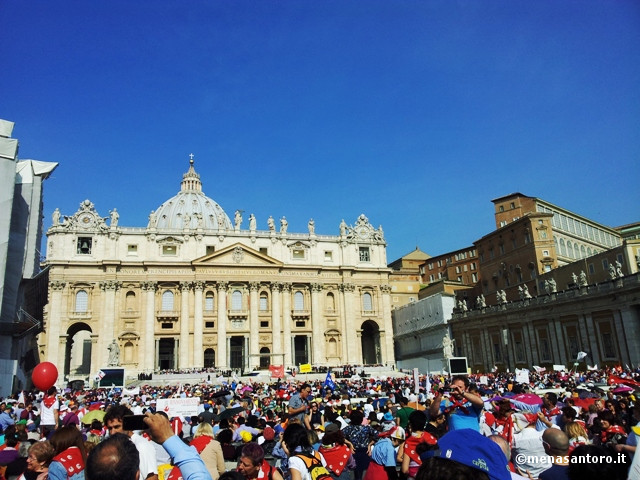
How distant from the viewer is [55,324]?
187 ft

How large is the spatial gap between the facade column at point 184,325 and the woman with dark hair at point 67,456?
56.8 m

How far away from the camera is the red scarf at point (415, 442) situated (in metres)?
6.54

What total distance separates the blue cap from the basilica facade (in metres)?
55.8

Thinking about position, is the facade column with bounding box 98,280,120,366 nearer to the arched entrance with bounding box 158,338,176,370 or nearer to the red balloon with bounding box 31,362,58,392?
the arched entrance with bounding box 158,338,176,370

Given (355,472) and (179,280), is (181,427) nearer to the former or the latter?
(355,472)

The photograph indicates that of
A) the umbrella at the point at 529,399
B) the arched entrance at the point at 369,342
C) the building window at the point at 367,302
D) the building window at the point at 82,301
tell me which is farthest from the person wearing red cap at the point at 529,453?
the arched entrance at the point at 369,342

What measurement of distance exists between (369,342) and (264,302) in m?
17.7

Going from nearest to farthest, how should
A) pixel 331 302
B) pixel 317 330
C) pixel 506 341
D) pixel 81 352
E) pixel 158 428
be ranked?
1. pixel 158 428
2. pixel 506 341
3. pixel 317 330
4. pixel 331 302
5. pixel 81 352

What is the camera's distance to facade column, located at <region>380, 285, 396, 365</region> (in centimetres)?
6819

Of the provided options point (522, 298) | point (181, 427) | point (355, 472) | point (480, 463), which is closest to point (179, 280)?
point (522, 298)

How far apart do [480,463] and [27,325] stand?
1529 inches

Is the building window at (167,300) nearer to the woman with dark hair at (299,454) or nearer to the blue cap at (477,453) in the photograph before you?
the woman with dark hair at (299,454)

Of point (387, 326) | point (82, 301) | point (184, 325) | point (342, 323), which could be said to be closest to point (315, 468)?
point (184, 325)

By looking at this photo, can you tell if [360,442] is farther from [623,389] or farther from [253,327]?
[253,327]
